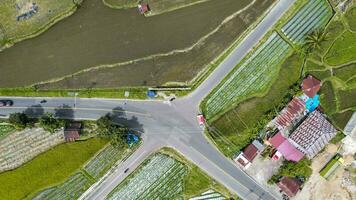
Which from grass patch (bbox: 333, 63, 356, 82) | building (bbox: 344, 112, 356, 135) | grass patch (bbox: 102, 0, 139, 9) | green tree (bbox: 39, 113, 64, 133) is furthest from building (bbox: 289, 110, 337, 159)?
green tree (bbox: 39, 113, 64, 133)

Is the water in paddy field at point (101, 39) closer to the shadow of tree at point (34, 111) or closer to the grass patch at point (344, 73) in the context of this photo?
the shadow of tree at point (34, 111)

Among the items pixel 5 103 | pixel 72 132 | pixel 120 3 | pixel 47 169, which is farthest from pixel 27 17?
pixel 47 169

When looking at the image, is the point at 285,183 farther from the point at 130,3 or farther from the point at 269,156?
the point at 130,3

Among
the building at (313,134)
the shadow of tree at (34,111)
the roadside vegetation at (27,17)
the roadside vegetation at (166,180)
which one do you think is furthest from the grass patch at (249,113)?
the roadside vegetation at (27,17)

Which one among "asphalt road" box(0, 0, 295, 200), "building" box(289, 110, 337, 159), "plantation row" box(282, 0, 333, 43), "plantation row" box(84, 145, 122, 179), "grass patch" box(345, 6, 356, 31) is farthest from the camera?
"grass patch" box(345, 6, 356, 31)

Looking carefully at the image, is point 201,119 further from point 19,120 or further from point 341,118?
point 19,120

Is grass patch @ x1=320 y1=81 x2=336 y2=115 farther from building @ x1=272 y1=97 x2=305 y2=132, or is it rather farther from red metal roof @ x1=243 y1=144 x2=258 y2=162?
red metal roof @ x1=243 y1=144 x2=258 y2=162

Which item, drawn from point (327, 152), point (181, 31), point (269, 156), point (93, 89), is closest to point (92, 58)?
point (93, 89)
